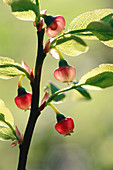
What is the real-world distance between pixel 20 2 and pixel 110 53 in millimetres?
5686

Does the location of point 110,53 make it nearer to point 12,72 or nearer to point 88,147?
point 88,147

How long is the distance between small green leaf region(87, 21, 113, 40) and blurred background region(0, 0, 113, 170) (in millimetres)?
3790

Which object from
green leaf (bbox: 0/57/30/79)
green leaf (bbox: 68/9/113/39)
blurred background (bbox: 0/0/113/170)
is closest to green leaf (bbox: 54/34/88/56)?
green leaf (bbox: 68/9/113/39)

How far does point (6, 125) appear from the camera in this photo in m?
1.65

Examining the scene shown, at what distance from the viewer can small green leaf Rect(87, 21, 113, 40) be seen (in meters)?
1.43

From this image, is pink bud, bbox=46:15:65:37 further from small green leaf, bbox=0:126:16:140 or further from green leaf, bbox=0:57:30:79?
small green leaf, bbox=0:126:16:140

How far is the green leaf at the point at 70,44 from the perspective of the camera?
1521 millimetres

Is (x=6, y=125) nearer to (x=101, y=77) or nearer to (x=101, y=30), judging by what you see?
(x=101, y=77)

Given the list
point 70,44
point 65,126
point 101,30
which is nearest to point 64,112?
point 65,126

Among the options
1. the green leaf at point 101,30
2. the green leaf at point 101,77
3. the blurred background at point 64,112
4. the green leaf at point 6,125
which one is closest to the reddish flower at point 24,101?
the green leaf at point 6,125

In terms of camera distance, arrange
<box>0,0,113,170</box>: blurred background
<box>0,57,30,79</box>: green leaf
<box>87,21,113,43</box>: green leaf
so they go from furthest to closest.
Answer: <box>0,0,113,170</box>: blurred background, <box>0,57,30,79</box>: green leaf, <box>87,21,113,43</box>: green leaf

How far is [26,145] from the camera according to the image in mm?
1476

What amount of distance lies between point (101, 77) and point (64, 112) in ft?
15.8

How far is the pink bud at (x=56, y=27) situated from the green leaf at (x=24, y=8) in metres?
0.07
